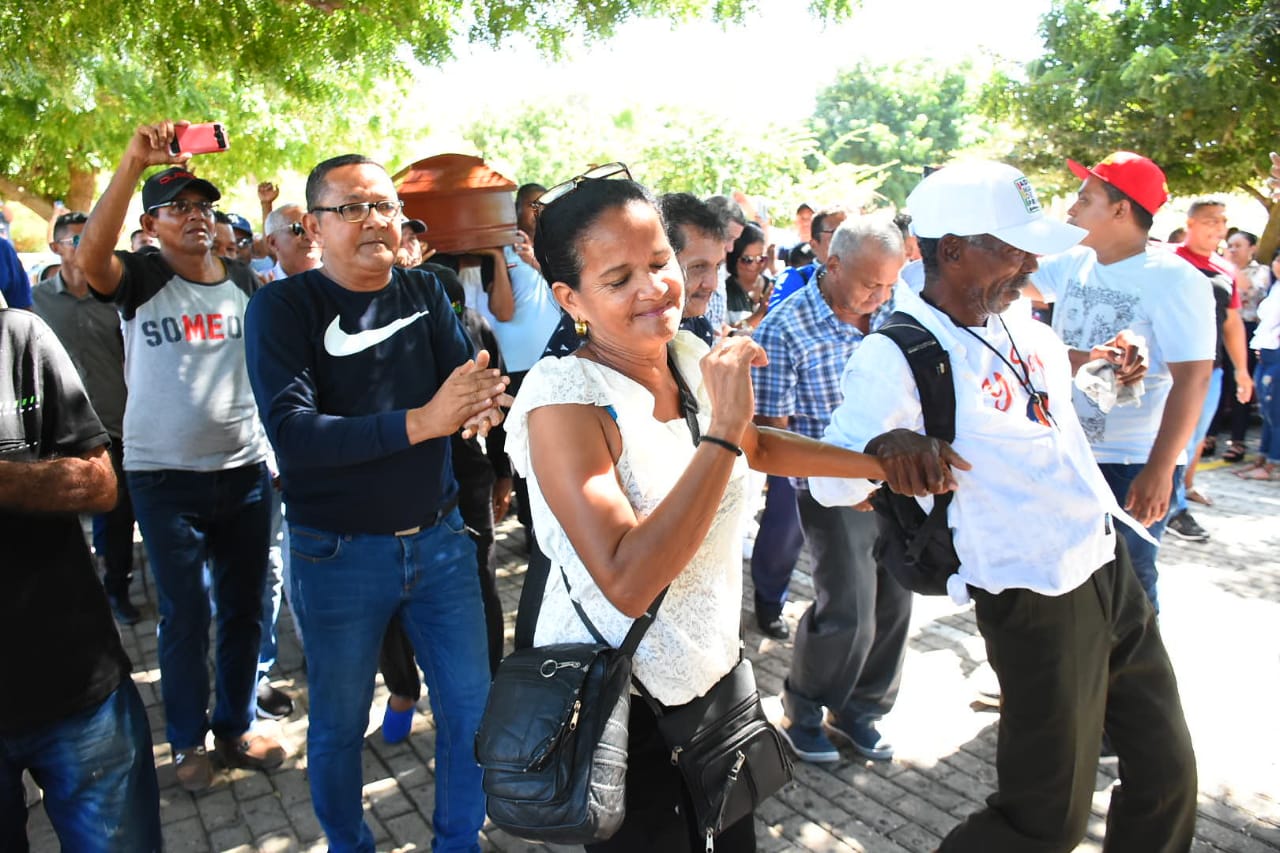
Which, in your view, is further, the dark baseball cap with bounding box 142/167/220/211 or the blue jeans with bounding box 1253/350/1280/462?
the blue jeans with bounding box 1253/350/1280/462

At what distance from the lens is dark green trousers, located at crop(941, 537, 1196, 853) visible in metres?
2.46

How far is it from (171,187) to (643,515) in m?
2.79

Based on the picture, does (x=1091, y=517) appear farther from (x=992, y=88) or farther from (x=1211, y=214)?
(x=992, y=88)

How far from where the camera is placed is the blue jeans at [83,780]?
2230mm

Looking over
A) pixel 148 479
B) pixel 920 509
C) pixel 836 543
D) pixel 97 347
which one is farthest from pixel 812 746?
pixel 97 347

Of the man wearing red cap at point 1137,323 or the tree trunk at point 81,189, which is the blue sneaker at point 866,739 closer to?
the man wearing red cap at point 1137,323

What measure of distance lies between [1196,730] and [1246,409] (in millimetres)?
6392

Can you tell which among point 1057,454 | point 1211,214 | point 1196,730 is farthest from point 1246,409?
point 1057,454

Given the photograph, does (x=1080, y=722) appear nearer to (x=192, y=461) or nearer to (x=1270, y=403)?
(x=192, y=461)

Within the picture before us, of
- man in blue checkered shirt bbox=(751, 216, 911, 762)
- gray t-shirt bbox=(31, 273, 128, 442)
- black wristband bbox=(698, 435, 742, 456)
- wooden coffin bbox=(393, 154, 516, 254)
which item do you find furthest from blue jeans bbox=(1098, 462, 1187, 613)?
gray t-shirt bbox=(31, 273, 128, 442)

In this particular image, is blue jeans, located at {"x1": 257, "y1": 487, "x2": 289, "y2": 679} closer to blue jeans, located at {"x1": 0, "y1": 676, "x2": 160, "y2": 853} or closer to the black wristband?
blue jeans, located at {"x1": 0, "y1": 676, "x2": 160, "y2": 853}

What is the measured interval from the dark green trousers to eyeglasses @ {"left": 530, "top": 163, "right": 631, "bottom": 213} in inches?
57.1

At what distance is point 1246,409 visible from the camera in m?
9.19

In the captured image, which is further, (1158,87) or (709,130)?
(709,130)
